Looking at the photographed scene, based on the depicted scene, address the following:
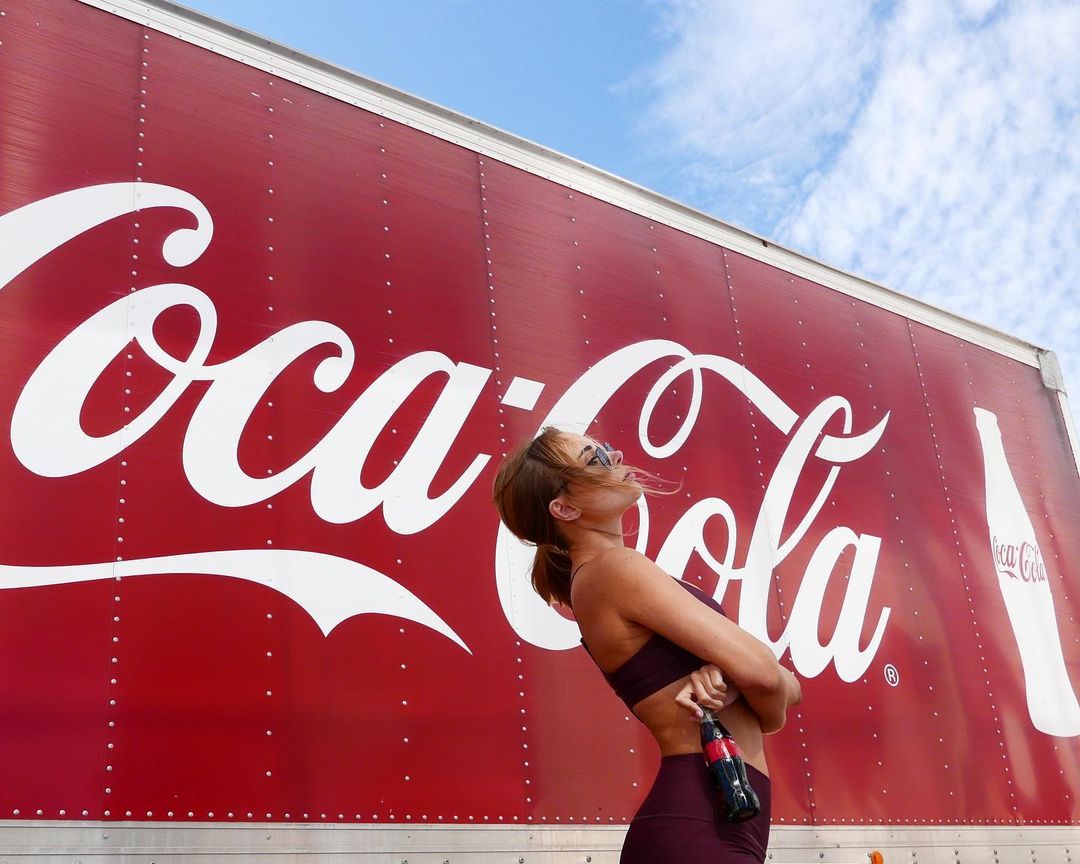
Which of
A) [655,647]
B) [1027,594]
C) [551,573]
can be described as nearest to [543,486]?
[551,573]

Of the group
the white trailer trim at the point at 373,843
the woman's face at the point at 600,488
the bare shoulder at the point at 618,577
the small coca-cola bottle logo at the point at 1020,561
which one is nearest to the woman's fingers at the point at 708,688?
the bare shoulder at the point at 618,577

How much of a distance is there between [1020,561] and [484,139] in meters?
3.24

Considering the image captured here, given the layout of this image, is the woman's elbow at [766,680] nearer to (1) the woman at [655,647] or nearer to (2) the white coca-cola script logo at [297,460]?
(1) the woman at [655,647]

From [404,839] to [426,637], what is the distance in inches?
20.7

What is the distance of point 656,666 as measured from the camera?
5.54 ft

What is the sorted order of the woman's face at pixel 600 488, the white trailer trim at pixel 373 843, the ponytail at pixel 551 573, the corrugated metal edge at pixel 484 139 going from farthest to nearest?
the corrugated metal edge at pixel 484 139 < the white trailer trim at pixel 373 843 < the ponytail at pixel 551 573 < the woman's face at pixel 600 488

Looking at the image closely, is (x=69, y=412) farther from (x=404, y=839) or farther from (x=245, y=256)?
(x=404, y=839)

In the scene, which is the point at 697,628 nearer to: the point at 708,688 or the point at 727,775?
the point at 708,688

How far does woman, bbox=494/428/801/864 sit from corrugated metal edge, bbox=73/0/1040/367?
2157 mm

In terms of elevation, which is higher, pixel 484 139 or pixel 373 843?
pixel 484 139

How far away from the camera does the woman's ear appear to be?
5.98 feet

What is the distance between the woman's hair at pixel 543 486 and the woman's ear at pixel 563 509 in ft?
0.05

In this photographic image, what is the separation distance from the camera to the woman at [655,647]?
5.18 feet

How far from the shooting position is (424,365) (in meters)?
3.36
